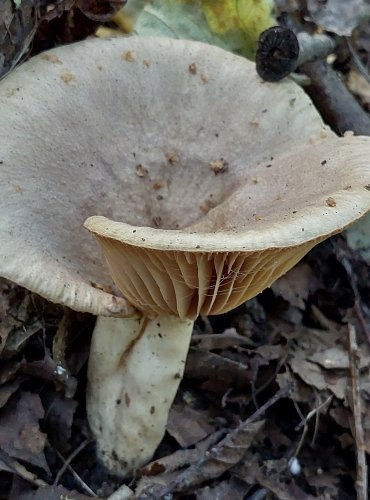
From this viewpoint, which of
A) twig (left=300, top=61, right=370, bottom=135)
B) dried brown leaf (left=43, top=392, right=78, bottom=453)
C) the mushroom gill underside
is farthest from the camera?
twig (left=300, top=61, right=370, bottom=135)

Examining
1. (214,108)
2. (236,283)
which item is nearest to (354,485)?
(236,283)

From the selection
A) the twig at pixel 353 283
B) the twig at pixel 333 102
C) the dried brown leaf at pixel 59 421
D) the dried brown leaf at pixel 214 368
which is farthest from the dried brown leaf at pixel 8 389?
the twig at pixel 333 102

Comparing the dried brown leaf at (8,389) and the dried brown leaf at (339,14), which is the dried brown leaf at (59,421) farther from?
the dried brown leaf at (339,14)

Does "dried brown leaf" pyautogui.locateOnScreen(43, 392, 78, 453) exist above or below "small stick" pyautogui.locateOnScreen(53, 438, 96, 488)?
above

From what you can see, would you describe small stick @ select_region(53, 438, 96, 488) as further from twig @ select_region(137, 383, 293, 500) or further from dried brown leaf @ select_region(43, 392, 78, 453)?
twig @ select_region(137, 383, 293, 500)

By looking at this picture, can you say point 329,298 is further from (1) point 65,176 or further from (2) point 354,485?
(1) point 65,176

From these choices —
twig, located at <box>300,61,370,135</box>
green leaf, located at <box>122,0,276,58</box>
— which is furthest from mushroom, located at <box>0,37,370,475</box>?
twig, located at <box>300,61,370,135</box>
